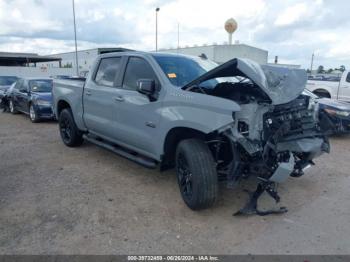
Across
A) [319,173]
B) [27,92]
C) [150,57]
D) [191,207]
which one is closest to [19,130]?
[27,92]

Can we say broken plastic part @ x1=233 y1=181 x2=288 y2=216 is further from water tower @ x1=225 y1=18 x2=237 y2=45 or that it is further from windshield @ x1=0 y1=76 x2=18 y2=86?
water tower @ x1=225 y1=18 x2=237 y2=45

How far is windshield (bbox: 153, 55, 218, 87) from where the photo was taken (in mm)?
4246

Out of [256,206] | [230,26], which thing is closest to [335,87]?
[256,206]

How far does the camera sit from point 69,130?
6676mm

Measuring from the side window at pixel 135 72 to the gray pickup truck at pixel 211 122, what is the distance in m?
0.02

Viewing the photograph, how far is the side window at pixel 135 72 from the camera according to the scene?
4.41m

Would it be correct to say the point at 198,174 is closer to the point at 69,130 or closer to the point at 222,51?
the point at 69,130

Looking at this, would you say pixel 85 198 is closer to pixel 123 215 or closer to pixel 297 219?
pixel 123 215

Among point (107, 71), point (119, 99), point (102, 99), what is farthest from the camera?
point (107, 71)

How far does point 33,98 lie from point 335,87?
11.5 metres

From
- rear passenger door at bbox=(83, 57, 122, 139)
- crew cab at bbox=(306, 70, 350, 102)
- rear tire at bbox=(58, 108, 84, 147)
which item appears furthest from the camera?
crew cab at bbox=(306, 70, 350, 102)

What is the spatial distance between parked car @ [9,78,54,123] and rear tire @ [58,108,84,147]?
3.69m

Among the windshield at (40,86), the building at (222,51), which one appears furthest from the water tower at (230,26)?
the windshield at (40,86)

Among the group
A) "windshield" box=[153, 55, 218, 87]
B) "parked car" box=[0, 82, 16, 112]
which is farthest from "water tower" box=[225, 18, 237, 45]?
"windshield" box=[153, 55, 218, 87]
